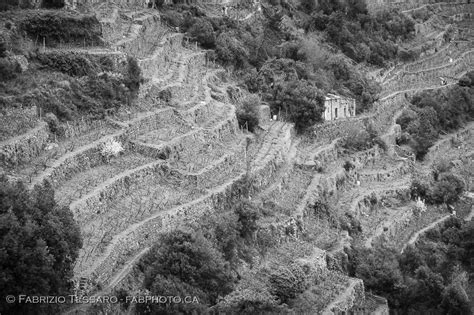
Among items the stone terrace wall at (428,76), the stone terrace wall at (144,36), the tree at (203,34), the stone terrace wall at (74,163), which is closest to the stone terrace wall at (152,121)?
the stone terrace wall at (74,163)

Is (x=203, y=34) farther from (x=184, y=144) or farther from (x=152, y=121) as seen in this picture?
(x=184, y=144)

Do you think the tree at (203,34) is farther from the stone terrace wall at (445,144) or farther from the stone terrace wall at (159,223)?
the stone terrace wall at (445,144)

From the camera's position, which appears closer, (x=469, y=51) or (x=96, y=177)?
(x=96, y=177)

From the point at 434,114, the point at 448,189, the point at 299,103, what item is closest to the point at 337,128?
the point at 299,103

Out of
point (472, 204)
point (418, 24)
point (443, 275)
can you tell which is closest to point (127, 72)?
point (443, 275)

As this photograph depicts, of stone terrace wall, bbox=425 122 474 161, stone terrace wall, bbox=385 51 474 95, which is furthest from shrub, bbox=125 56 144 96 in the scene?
stone terrace wall, bbox=385 51 474 95

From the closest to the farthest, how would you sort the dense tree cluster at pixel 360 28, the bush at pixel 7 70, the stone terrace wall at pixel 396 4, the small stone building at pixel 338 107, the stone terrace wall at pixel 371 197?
the bush at pixel 7 70
the stone terrace wall at pixel 371 197
the small stone building at pixel 338 107
the dense tree cluster at pixel 360 28
the stone terrace wall at pixel 396 4

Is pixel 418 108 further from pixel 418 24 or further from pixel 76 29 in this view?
pixel 76 29
